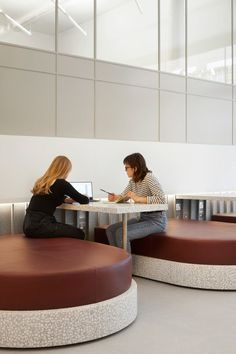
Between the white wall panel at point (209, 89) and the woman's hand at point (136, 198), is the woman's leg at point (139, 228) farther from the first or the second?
the white wall panel at point (209, 89)

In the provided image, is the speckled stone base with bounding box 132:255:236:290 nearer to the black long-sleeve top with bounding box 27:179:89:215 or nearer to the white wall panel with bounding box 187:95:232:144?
the black long-sleeve top with bounding box 27:179:89:215

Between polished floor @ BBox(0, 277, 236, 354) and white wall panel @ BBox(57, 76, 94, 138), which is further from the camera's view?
white wall panel @ BBox(57, 76, 94, 138)

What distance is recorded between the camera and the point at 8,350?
3.06 meters

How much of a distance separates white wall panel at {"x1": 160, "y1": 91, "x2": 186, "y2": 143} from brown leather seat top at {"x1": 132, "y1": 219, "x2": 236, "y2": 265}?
2571mm

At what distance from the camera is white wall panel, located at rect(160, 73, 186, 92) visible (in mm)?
7727

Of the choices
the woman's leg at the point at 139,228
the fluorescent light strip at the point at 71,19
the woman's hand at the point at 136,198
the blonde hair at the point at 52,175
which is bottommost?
the woman's leg at the point at 139,228

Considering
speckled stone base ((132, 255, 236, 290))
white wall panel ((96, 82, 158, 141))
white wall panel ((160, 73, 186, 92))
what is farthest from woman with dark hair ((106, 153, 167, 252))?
white wall panel ((160, 73, 186, 92))

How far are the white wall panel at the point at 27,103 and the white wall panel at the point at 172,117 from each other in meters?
2.08

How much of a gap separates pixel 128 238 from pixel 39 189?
107cm

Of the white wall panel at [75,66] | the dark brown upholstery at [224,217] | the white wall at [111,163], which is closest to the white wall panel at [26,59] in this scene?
the white wall panel at [75,66]

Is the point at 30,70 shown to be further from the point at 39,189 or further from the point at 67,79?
the point at 39,189

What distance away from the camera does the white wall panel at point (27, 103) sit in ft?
19.7

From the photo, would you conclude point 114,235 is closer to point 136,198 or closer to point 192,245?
point 136,198

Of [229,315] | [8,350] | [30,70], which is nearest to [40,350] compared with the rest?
[8,350]
